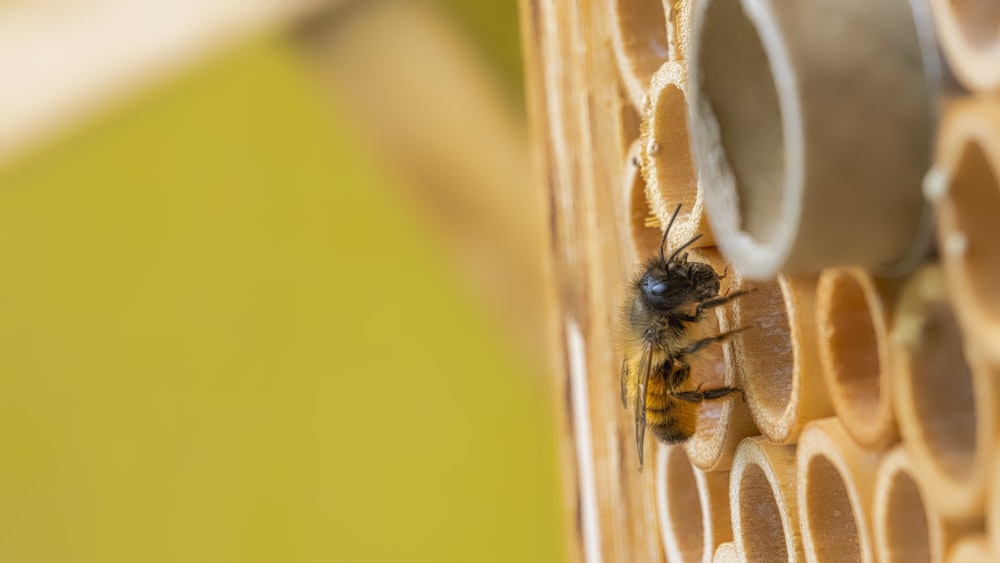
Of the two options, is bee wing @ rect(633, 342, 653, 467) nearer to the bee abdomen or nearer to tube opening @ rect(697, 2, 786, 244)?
the bee abdomen

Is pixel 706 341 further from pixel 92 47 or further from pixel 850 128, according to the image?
pixel 92 47

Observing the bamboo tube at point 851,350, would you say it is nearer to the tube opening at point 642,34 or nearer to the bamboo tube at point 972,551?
the bamboo tube at point 972,551

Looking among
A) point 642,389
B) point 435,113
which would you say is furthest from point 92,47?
point 642,389

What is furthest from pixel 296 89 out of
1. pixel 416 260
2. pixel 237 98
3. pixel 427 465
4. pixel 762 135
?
pixel 762 135

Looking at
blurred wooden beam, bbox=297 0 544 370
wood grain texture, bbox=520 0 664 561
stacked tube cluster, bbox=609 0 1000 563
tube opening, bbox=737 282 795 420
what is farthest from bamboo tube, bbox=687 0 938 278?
blurred wooden beam, bbox=297 0 544 370

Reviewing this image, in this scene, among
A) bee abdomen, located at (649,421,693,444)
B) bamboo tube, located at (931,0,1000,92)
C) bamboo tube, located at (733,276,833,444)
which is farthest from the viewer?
bee abdomen, located at (649,421,693,444)

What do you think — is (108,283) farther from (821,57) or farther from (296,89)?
(821,57)
